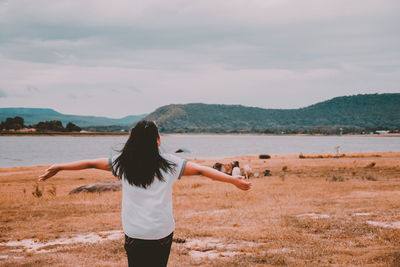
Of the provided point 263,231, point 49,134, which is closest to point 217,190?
point 263,231

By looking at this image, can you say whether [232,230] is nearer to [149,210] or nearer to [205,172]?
[205,172]

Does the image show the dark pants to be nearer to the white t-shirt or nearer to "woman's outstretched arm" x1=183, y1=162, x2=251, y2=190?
the white t-shirt

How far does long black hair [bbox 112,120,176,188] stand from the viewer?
324 centimetres

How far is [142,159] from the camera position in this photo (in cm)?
330

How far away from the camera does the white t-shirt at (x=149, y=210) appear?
3205 mm

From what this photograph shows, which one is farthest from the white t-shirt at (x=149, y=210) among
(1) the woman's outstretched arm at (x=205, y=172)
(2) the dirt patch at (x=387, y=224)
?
(2) the dirt patch at (x=387, y=224)

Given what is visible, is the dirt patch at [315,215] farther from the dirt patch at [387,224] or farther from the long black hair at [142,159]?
the long black hair at [142,159]

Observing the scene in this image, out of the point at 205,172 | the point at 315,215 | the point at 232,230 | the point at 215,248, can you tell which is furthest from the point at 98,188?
the point at 205,172

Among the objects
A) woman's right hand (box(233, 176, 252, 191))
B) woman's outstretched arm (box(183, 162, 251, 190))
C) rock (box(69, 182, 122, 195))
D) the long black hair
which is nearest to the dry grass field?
rock (box(69, 182, 122, 195))

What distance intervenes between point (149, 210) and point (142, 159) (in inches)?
17.4

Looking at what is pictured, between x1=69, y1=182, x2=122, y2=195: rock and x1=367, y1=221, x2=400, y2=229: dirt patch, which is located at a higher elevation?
x1=367, y1=221, x2=400, y2=229: dirt patch

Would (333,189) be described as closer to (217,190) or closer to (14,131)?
(217,190)

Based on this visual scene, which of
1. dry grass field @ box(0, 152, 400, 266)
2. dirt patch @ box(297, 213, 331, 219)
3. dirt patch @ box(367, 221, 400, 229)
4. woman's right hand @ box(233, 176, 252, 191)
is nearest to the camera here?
woman's right hand @ box(233, 176, 252, 191)

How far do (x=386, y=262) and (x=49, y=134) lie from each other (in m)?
206
